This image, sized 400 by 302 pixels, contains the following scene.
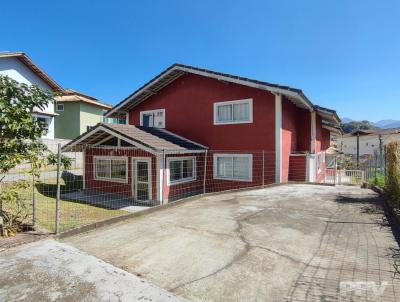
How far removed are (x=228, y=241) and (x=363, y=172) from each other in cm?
1697

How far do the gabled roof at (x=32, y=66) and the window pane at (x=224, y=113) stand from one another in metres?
16.3

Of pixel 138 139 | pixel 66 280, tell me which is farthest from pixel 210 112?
pixel 66 280

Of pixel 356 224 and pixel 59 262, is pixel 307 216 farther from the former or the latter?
pixel 59 262

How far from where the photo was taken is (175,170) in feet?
48.1

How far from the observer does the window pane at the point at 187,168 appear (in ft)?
50.6

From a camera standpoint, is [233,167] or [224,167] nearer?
[233,167]

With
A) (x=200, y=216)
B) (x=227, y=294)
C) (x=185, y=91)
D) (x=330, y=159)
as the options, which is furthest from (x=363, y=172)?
(x=227, y=294)

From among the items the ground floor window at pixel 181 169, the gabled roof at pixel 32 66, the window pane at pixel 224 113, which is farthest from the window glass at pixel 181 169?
the gabled roof at pixel 32 66

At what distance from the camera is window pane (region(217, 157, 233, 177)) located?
15422 mm

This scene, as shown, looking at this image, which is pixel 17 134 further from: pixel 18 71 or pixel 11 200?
pixel 18 71

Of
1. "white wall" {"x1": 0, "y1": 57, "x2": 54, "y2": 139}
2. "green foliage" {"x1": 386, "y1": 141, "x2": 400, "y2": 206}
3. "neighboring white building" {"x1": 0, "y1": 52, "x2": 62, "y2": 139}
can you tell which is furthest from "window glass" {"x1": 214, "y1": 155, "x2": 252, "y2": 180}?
"white wall" {"x1": 0, "y1": 57, "x2": 54, "y2": 139}

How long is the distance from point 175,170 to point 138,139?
2.66 meters

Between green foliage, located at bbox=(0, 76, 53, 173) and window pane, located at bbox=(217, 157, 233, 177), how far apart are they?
10061 mm

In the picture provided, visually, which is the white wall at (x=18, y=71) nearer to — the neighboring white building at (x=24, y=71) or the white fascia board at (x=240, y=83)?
the neighboring white building at (x=24, y=71)
